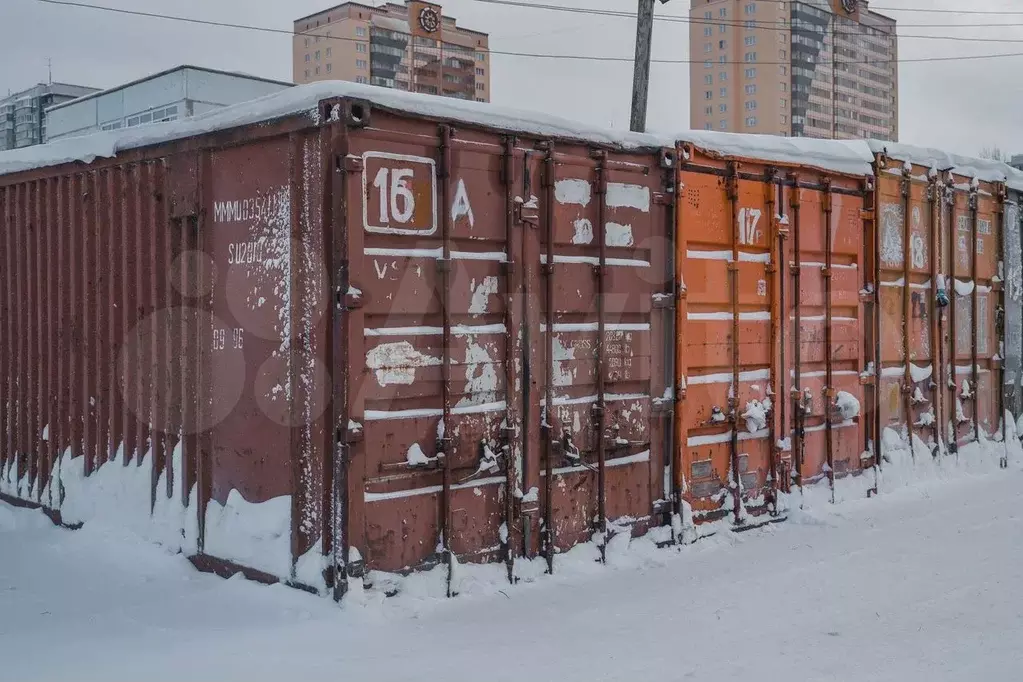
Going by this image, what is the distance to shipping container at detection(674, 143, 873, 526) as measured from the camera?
25.3 feet

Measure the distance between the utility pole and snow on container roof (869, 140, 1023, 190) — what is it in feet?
17.2

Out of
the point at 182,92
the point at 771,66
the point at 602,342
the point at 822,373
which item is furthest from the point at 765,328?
the point at 771,66

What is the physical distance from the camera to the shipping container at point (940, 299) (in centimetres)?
959

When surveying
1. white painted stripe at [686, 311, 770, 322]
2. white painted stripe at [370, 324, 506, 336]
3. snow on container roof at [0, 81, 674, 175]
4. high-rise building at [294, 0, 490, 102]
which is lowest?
white painted stripe at [370, 324, 506, 336]

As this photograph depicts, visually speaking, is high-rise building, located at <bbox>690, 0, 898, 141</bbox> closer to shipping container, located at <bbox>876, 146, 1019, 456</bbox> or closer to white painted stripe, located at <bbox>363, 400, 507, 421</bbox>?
shipping container, located at <bbox>876, 146, 1019, 456</bbox>

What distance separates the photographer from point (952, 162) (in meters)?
10.4

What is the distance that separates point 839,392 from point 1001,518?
1620mm

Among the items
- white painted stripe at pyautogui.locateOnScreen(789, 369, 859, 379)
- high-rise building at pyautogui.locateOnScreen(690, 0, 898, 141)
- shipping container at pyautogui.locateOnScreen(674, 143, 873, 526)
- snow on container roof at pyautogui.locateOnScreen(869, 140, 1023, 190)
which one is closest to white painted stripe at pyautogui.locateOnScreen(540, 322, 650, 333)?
shipping container at pyautogui.locateOnScreen(674, 143, 873, 526)

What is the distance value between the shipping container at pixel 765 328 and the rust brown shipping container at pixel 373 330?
0.29 metres

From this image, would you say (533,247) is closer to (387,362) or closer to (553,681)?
(387,362)

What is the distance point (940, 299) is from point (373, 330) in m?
6.50

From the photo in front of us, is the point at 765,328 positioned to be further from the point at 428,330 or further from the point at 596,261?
Result: the point at 428,330

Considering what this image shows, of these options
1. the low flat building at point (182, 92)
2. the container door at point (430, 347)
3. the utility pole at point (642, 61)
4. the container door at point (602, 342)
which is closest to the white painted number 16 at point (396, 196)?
the container door at point (430, 347)

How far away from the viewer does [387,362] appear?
602 centimetres
